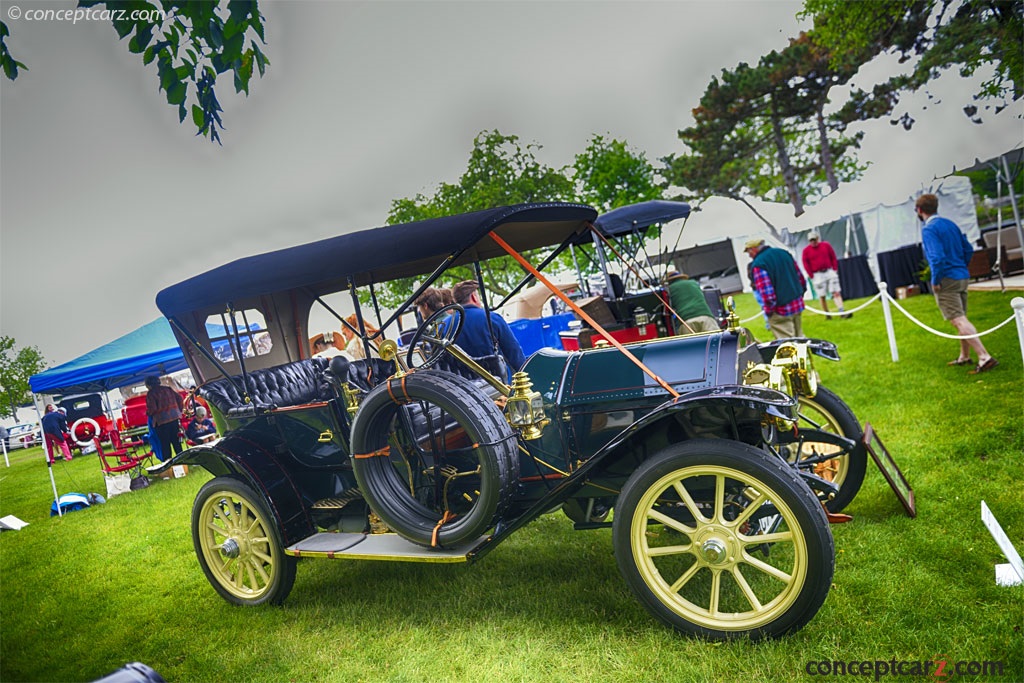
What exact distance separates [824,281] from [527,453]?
857 centimetres

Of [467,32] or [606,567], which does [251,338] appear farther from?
[467,32]

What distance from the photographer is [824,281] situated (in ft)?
31.7

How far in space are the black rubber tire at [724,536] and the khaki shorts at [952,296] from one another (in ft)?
12.5

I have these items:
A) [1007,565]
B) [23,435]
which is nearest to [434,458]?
[1007,565]

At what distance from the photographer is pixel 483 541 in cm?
264

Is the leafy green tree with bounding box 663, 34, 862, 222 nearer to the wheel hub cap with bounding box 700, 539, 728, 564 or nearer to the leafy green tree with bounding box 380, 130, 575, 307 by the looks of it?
the leafy green tree with bounding box 380, 130, 575, 307

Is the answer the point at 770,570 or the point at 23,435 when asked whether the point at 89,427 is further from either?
the point at 770,570

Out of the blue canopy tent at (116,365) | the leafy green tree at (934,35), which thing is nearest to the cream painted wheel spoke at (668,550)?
the blue canopy tent at (116,365)

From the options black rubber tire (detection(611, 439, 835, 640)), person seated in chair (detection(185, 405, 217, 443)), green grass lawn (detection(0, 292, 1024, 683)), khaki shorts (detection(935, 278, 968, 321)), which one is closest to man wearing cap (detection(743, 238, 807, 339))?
khaki shorts (detection(935, 278, 968, 321))

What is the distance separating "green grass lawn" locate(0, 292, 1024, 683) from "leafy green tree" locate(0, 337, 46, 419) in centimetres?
39

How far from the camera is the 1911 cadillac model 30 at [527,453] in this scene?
2.23 m

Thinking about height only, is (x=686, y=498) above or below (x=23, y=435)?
below

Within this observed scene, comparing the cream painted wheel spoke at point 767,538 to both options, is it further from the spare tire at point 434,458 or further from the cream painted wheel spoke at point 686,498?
the spare tire at point 434,458

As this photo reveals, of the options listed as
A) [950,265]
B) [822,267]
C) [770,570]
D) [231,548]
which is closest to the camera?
[770,570]
